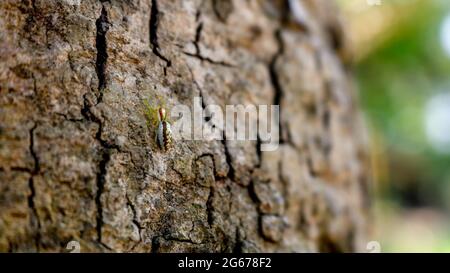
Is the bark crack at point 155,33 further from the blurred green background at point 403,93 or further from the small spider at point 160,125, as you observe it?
the blurred green background at point 403,93

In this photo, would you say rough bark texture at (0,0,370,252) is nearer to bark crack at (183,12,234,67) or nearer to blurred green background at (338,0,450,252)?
bark crack at (183,12,234,67)

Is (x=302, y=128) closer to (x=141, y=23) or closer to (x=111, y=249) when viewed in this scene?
(x=141, y=23)

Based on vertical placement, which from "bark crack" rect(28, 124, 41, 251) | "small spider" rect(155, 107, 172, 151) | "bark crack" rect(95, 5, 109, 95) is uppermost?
"bark crack" rect(95, 5, 109, 95)

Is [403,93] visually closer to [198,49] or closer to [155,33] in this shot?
[198,49]

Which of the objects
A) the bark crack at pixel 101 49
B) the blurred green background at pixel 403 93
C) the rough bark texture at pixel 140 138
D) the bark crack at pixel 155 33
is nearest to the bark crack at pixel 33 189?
the rough bark texture at pixel 140 138

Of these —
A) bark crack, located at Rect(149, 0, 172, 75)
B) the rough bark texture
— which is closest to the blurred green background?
the rough bark texture

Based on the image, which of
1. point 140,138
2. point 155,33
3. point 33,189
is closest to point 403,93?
point 155,33

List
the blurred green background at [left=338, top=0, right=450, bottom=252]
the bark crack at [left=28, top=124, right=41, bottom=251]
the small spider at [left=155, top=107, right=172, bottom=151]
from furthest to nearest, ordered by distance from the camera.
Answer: the blurred green background at [left=338, top=0, right=450, bottom=252]
the small spider at [left=155, top=107, right=172, bottom=151]
the bark crack at [left=28, top=124, right=41, bottom=251]
